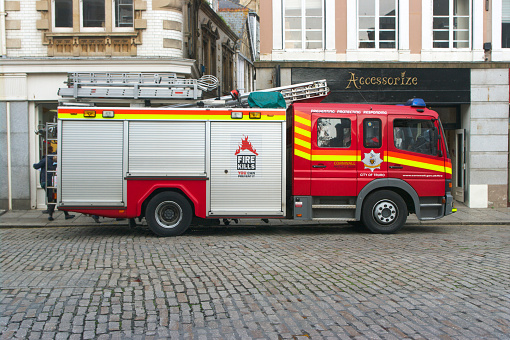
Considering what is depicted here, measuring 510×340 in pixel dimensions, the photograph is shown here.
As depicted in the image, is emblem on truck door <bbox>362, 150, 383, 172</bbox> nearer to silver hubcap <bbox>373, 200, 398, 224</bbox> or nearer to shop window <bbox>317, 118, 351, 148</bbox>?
shop window <bbox>317, 118, 351, 148</bbox>

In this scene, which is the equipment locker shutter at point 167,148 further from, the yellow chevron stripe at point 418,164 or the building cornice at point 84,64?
the building cornice at point 84,64

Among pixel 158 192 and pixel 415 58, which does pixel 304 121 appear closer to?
pixel 158 192

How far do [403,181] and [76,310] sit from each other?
7.33 metres

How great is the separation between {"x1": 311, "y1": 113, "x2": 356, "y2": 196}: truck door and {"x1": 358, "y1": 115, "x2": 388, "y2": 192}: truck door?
5.7 inches

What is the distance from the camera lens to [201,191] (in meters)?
10.3

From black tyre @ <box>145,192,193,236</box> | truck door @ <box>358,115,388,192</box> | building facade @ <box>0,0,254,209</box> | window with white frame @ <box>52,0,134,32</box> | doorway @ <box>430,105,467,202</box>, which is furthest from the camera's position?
doorway @ <box>430,105,467,202</box>

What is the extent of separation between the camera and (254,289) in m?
6.09

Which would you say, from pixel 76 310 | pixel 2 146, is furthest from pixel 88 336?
pixel 2 146

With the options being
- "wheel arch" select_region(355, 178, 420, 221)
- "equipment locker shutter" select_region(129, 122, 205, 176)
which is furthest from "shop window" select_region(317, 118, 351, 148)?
"equipment locker shutter" select_region(129, 122, 205, 176)

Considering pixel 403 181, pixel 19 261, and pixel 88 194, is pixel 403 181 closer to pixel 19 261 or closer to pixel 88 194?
pixel 88 194

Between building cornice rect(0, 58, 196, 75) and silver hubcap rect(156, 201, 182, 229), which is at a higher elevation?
building cornice rect(0, 58, 196, 75)

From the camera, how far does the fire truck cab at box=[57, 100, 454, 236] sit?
399 inches

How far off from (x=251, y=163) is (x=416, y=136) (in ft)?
11.4

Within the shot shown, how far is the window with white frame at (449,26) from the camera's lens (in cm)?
1683
